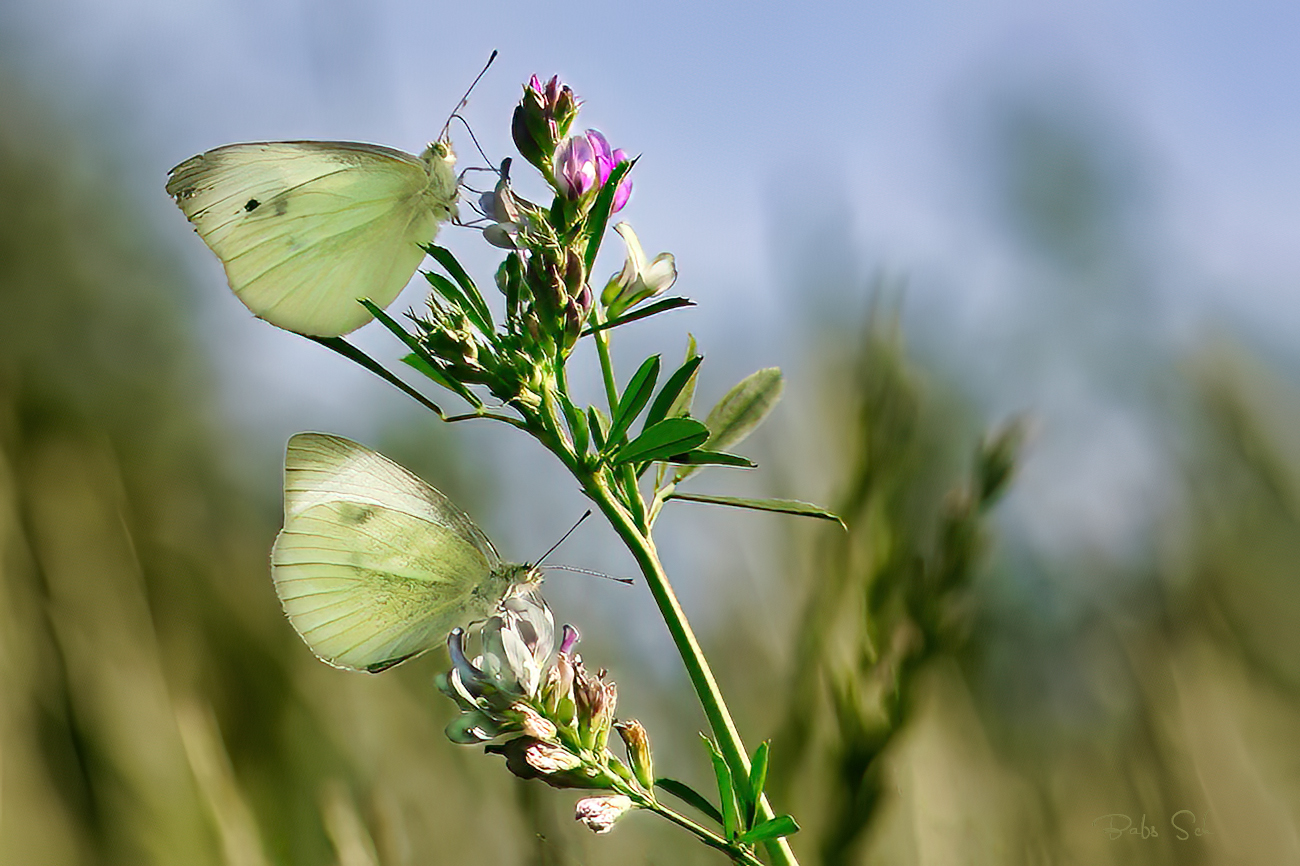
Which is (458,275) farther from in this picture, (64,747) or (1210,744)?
(64,747)

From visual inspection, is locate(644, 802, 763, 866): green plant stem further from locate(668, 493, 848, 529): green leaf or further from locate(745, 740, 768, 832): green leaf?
locate(668, 493, 848, 529): green leaf

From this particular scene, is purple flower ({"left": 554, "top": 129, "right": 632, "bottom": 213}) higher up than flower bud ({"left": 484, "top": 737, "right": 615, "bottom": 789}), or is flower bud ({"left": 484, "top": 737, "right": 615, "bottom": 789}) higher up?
purple flower ({"left": 554, "top": 129, "right": 632, "bottom": 213})

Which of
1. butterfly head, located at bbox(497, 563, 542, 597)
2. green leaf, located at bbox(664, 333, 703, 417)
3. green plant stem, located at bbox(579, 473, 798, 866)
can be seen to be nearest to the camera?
green plant stem, located at bbox(579, 473, 798, 866)

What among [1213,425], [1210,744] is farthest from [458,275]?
[1213,425]


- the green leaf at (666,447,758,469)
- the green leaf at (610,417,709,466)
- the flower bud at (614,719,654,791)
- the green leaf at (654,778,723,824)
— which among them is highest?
the green leaf at (610,417,709,466)

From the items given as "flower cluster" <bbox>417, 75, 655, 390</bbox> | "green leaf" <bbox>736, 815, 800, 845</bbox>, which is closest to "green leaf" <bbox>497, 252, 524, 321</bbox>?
"flower cluster" <bbox>417, 75, 655, 390</bbox>

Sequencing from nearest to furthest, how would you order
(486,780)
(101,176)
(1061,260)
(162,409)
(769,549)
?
(769,549), (486,780), (1061,260), (162,409), (101,176)

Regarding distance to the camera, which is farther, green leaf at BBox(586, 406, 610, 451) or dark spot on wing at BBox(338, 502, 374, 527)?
dark spot on wing at BBox(338, 502, 374, 527)

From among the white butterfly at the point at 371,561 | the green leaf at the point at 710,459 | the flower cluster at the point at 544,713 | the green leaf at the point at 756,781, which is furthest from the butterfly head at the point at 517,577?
the green leaf at the point at 756,781
